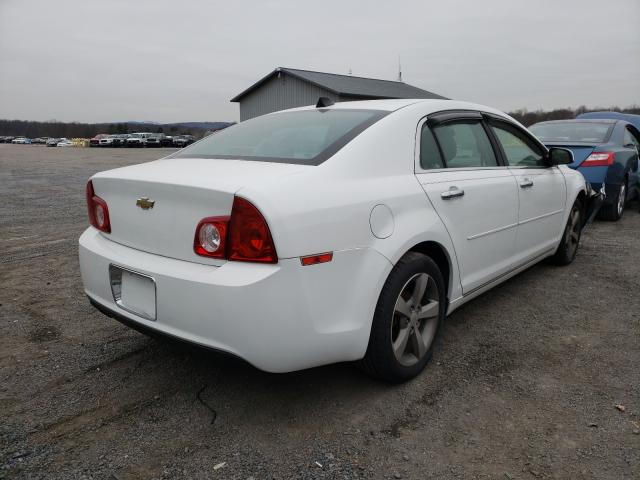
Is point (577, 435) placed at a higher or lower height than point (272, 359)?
lower

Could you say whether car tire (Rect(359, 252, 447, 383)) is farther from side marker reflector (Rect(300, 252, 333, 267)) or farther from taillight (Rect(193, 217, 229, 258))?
taillight (Rect(193, 217, 229, 258))

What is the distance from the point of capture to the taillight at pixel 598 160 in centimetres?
659

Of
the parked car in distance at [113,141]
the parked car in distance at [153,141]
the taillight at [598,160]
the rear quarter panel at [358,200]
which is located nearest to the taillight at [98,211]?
the rear quarter panel at [358,200]

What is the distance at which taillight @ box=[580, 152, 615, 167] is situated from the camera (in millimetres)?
6590

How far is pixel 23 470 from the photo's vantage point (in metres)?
1.92

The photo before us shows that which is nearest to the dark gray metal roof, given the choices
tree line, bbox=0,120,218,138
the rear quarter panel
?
the rear quarter panel

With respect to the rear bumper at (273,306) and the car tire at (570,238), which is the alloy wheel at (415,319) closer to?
the rear bumper at (273,306)

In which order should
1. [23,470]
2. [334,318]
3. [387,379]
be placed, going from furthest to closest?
[387,379]
[334,318]
[23,470]

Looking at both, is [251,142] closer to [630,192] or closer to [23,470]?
[23,470]

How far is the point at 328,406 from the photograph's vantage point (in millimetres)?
2381

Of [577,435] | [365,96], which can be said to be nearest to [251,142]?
[577,435]

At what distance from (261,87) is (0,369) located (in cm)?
2951

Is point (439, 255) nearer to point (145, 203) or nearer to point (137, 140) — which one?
point (145, 203)

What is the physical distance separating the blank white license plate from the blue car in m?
5.96
